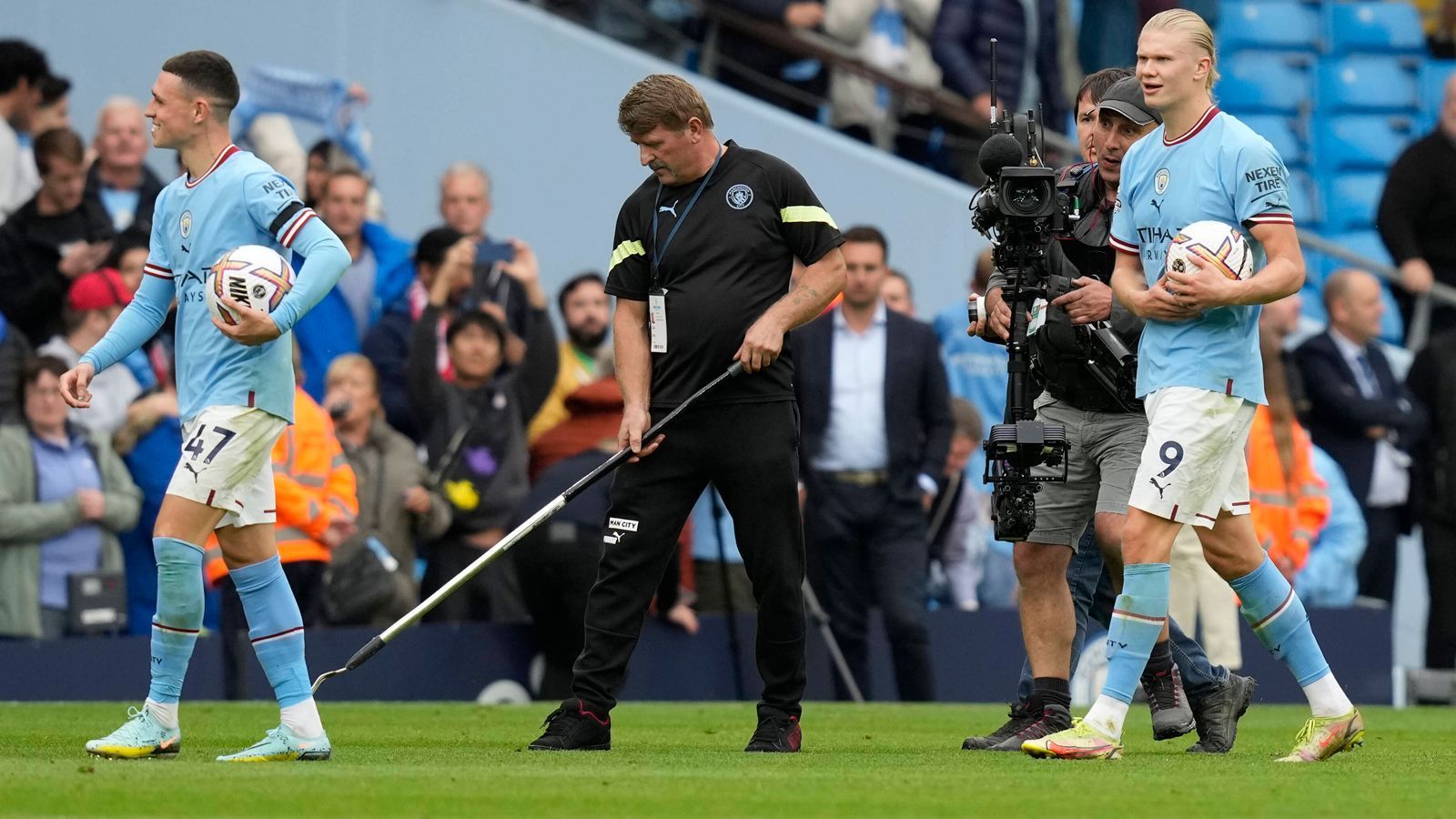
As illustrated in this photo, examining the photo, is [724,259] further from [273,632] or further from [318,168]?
[318,168]

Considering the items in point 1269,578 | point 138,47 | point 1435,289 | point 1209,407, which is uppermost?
point 138,47

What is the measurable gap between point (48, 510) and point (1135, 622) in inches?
251

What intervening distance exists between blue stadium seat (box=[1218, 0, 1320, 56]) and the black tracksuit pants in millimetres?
12061

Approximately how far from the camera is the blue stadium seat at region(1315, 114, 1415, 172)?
64.4ft

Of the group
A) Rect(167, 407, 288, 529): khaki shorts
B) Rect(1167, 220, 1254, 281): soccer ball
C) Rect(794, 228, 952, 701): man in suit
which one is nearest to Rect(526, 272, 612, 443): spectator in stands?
Rect(794, 228, 952, 701): man in suit

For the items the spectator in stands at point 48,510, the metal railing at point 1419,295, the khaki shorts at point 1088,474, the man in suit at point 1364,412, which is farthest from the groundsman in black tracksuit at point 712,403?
the metal railing at point 1419,295

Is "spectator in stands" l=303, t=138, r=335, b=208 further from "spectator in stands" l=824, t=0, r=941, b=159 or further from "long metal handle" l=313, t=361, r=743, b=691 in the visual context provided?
"long metal handle" l=313, t=361, r=743, b=691

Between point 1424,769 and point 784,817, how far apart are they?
8.93 feet

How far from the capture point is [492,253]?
1410 centimetres

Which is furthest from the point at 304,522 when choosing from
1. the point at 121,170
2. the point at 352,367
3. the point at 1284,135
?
the point at 1284,135

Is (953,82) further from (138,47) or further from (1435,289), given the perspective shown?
(138,47)

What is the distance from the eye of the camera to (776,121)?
626 inches

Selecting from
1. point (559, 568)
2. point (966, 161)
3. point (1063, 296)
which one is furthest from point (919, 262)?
point (1063, 296)

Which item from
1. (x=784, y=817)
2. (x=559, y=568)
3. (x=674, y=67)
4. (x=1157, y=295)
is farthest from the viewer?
(x=674, y=67)
